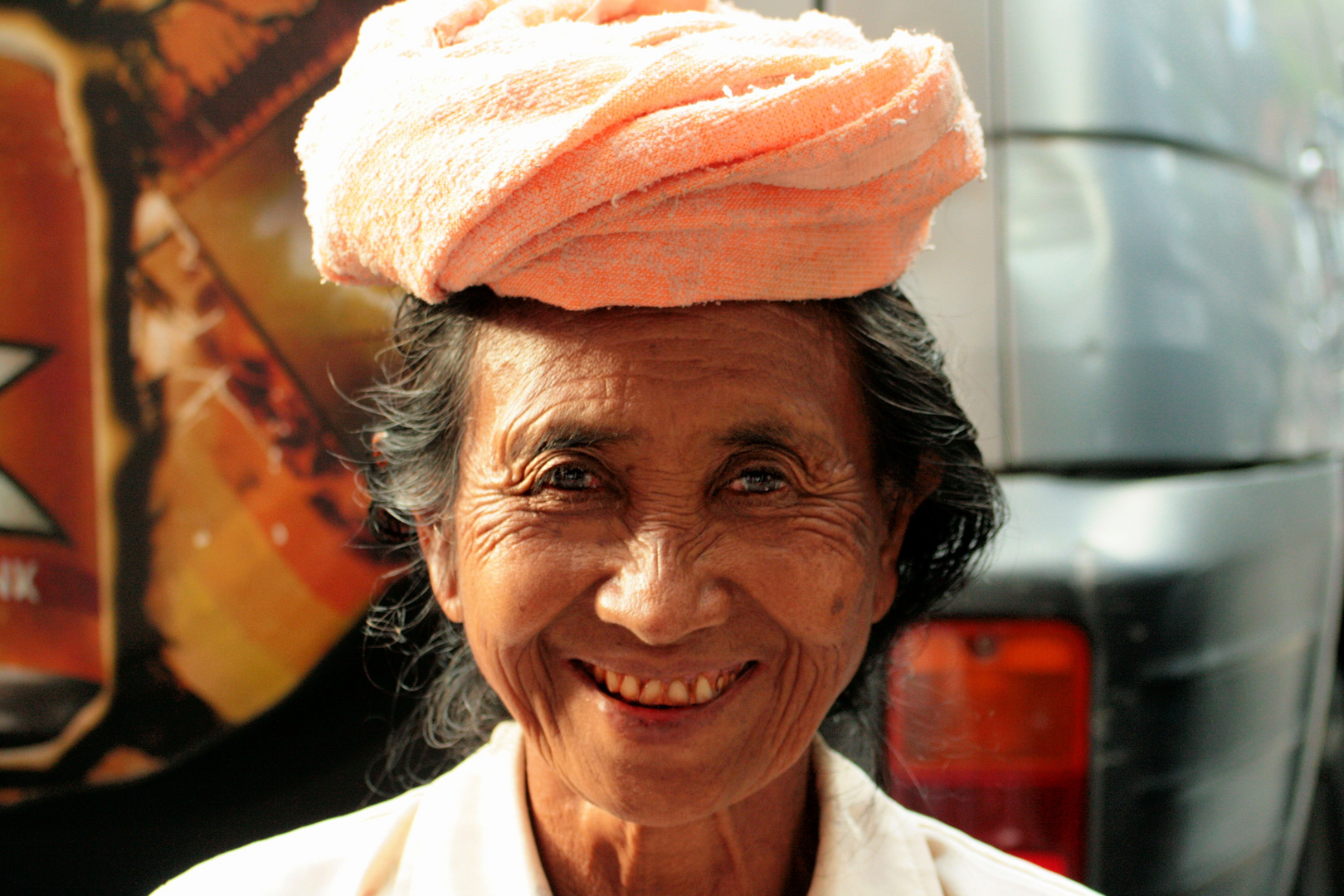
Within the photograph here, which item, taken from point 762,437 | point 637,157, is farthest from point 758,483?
point 637,157

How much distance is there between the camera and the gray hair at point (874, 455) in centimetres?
159

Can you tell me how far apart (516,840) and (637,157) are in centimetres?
101

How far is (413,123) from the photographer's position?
1.33 metres

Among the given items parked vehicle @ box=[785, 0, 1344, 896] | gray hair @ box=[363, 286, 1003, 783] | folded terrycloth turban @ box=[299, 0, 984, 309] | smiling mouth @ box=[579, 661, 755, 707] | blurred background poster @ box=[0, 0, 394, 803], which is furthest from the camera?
blurred background poster @ box=[0, 0, 394, 803]

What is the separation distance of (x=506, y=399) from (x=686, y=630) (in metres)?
0.38

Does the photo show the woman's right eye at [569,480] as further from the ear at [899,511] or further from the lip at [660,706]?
the ear at [899,511]

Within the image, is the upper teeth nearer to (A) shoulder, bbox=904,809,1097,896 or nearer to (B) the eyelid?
(B) the eyelid

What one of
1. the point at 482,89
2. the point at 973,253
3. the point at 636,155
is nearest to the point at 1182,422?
the point at 973,253

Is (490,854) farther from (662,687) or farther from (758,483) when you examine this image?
(758,483)

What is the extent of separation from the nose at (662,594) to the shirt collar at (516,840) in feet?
1.54

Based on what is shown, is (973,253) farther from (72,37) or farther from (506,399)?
(72,37)

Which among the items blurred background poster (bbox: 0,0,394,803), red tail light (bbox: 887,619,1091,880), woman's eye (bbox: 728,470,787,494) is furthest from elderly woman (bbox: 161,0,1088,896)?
blurred background poster (bbox: 0,0,394,803)

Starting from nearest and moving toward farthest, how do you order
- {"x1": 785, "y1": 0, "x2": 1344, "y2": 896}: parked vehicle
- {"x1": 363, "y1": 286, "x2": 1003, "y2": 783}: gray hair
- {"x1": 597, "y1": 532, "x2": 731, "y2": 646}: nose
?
{"x1": 597, "y1": 532, "x2": 731, "y2": 646}: nose → {"x1": 363, "y1": 286, "x2": 1003, "y2": 783}: gray hair → {"x1": 785, "y1": 0, "x2": 1344, "y2": 896}: parked vehicle

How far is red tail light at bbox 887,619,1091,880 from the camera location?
2.01 metres
